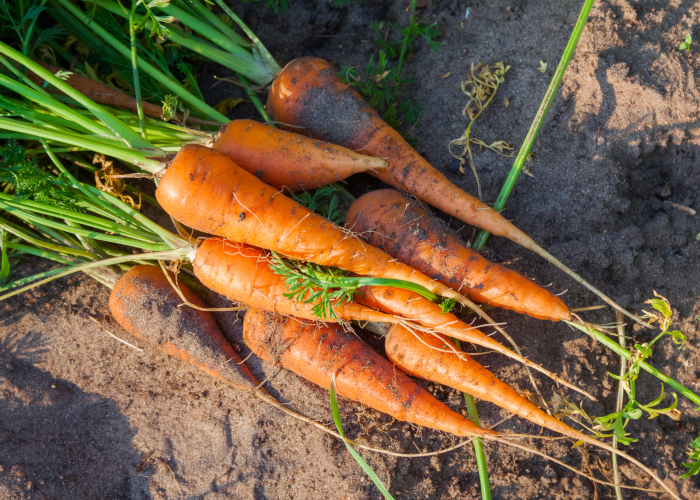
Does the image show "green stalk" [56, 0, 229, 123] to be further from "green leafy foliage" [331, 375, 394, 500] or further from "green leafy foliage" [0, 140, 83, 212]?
"green leafy foliage" [331, 375, 394, 500]

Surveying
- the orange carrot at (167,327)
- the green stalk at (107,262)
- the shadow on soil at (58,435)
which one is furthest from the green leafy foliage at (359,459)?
the shadow on soil at (58,435)

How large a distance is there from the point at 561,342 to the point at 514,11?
72.6 inches

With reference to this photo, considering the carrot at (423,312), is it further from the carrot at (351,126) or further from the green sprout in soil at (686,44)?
the green sprout in soil at (686,44)

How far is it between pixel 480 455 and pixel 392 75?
80.8 inches

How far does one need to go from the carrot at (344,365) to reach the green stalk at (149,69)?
1090 mm

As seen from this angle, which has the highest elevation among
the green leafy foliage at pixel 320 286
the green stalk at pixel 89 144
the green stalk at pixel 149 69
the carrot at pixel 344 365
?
the green stalk at pixel 149 69

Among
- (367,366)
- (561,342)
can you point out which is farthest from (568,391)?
(367,366)

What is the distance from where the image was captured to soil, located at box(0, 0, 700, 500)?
2.35 m

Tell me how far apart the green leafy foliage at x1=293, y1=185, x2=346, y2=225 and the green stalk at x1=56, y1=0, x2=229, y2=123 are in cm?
59

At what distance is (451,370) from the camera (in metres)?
2.25

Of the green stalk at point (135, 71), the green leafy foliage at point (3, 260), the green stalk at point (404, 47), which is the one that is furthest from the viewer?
the green stalk at point (404, 47)

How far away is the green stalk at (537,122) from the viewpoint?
7.05 feet

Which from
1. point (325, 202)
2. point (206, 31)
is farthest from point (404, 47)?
point (206, 31)

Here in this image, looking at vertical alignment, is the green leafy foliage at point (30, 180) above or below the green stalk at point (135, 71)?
below
